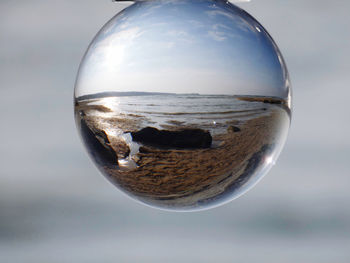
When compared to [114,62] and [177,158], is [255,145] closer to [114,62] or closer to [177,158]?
[177,158]

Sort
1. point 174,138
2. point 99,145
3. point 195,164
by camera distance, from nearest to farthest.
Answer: point 174,138 → point 195,164 → point 99,145

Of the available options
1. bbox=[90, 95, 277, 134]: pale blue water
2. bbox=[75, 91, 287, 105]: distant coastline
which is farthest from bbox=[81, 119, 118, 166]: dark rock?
bbox=[90, 95, 277, 134]: pale blue water

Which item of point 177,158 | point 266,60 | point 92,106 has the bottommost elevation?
point 177,158

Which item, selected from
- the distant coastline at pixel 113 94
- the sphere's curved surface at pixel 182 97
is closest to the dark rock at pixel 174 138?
the sphere's curved surface at pixel 182 97

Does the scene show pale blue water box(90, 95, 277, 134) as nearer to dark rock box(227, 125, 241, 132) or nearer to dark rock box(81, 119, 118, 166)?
dark rock box(227, 125, 241, 132)

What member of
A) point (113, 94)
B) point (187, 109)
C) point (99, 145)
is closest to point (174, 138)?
point (187, 109)

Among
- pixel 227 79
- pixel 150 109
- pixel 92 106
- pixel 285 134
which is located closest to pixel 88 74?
pixel 92 106

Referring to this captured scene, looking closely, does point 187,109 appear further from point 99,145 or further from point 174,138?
point 99,145
